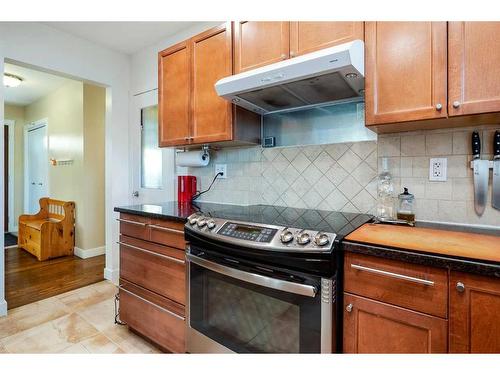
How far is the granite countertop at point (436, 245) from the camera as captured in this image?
87cm

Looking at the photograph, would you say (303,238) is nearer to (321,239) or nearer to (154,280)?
(321,239)

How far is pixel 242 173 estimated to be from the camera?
2221mm

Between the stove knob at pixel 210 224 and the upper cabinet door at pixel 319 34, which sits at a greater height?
the upper cabinet door at pixel 319 34

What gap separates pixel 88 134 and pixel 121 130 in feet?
3.50

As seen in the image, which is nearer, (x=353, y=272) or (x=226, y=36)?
(x=353, y=272)

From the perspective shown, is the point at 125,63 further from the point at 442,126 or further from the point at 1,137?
the point at 442,126

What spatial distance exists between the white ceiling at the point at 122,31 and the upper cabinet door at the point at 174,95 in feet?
1.77

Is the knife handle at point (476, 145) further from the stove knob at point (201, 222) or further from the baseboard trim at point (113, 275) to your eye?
the baseboard trim at point (113, 275)

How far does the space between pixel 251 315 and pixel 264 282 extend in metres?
0.23

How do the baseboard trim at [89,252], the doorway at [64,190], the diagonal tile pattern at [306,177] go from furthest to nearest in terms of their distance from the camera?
the baseboard trim at [89,252] < the doorway at [64,190] < the diagonal tile pattern at [306,177]

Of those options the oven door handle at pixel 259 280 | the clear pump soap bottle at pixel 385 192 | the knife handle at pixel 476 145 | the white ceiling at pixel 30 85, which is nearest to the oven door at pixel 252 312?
the oven door handle at pixel 259 280

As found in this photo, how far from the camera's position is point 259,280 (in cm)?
121

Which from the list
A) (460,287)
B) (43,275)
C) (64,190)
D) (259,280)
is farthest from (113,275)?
(460,287)
